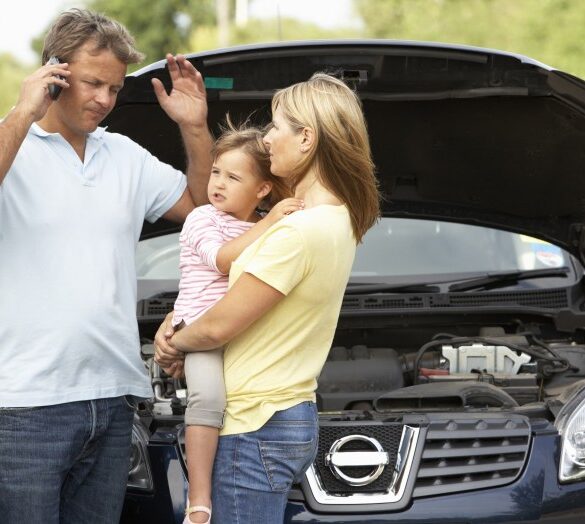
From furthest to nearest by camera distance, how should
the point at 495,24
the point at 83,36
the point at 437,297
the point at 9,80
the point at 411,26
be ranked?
1. the point at 9,80
2. the point at 411,26
3. the point at 495,24
4. the point at 437,297
5. the point at 83,36

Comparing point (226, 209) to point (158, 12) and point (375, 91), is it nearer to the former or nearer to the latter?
point (375, 91)

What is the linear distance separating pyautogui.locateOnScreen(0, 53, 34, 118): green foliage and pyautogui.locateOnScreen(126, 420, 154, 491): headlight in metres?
32.3

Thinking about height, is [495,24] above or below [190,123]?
above

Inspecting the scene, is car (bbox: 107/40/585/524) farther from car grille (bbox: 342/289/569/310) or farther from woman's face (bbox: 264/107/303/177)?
woman's face (bbox: 264/107/303/177)

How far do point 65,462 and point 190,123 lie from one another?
112cm

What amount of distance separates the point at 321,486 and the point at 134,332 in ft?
2.37

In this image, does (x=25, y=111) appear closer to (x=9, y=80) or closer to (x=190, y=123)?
(x=190, y=123)

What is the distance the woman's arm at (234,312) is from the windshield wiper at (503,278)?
2.10 m

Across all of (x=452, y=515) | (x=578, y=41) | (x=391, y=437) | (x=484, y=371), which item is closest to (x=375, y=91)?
(x=484, y=371)

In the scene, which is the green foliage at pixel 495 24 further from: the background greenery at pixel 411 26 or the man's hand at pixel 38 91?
the man's hand at pixel 38 91

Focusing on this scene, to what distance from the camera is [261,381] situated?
2.74m

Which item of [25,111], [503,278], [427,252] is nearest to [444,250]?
[427,252]

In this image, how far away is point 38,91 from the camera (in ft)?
9.49

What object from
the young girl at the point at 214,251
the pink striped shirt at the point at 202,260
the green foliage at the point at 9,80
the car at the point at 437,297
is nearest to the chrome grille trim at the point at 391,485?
the car at the point at 437,297
